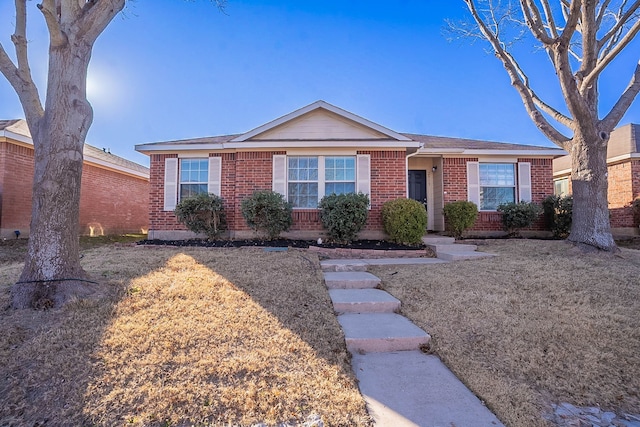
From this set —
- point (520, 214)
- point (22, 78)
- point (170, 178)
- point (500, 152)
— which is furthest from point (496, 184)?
point (22, 78)

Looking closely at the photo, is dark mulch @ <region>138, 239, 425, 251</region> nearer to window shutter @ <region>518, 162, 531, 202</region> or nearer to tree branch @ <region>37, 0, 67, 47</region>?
window shutter @ <region>518, 162, 531, 202</region>

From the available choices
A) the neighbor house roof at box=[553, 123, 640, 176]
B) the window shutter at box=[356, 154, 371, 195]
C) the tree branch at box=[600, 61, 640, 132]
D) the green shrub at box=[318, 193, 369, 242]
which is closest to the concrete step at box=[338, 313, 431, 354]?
the green shrub at box=[318, 193, 369, 242]

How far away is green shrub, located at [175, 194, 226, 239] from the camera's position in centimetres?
870

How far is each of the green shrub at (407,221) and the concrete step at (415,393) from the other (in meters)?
5.20

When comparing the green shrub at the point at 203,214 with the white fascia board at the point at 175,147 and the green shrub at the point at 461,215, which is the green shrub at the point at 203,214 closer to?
the white fascia board at the point at 175,147

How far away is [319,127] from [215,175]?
3438 mm

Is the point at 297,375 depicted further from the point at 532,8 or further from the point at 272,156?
the point at 532,8

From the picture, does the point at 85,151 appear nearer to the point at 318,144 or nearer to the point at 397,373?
the point at 318,144

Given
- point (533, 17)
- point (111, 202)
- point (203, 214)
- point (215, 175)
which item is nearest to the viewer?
point (533, 17)

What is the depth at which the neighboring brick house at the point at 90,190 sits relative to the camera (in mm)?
9516

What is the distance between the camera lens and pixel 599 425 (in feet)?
6.93

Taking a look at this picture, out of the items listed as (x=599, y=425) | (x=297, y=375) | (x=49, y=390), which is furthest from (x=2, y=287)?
(x=599, y=425)

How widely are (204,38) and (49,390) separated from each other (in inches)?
364

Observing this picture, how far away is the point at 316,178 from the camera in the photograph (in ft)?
30.3
